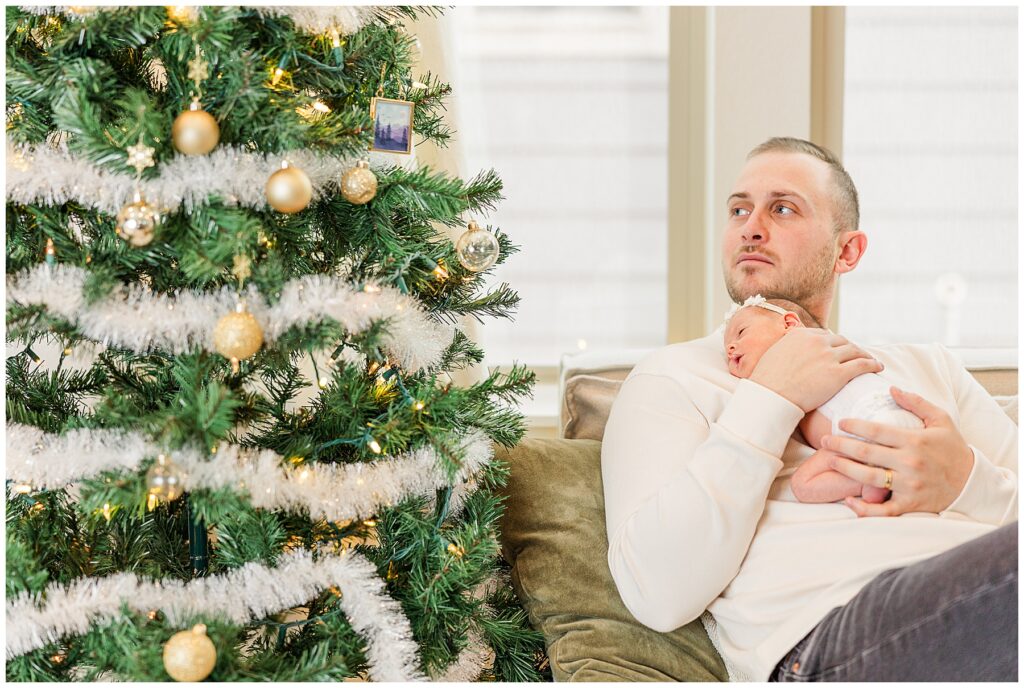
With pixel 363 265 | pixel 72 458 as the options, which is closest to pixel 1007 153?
pixel 363 265

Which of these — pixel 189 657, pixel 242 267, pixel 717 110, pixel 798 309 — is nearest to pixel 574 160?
pixel 717 110

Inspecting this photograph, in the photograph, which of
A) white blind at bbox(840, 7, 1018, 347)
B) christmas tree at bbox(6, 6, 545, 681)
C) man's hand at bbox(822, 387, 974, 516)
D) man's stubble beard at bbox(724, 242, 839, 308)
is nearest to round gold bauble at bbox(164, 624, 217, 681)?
christmas tree at bbox(6, 6, 545, 681)

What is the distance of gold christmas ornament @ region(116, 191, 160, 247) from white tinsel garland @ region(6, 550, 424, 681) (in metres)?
0.43

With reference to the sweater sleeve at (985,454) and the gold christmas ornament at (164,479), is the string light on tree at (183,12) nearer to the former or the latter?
the gold christmas ornament at (164,479)

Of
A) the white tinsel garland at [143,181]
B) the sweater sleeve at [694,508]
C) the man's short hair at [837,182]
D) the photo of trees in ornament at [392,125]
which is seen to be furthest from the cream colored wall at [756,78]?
the white tinsel garland at [143,181]

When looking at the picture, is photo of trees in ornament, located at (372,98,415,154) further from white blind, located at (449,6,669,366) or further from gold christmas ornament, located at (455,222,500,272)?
white blind, located at (449,6,669,366)

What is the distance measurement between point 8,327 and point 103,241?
0.16 m

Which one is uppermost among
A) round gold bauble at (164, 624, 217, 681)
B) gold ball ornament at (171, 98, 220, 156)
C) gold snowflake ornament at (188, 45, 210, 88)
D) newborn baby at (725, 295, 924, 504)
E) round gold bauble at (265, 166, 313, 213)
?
gold snowflake ornament at (188, 45, 210, 88)

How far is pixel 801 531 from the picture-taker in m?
1.15

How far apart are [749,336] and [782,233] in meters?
0.30

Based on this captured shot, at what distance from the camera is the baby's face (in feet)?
4.38

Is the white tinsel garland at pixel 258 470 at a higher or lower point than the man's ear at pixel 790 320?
lower

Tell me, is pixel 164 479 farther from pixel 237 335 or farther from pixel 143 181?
pixel 143 181

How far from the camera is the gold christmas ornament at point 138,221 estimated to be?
95 cm
